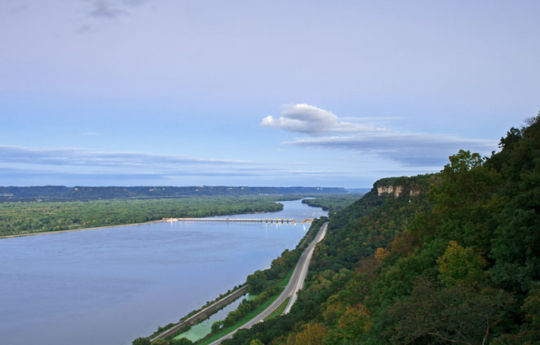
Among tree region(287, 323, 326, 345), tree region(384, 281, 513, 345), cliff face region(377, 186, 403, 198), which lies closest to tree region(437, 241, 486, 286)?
tree region(384, 281, 513, 345)

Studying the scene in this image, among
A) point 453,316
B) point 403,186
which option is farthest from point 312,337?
point 403,186

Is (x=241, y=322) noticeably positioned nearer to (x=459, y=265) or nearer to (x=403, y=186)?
(x=459, y=265)

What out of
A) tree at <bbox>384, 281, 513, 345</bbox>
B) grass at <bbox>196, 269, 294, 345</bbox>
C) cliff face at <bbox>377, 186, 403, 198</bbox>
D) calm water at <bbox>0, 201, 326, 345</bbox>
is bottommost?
calm water at <bbox>0, 201, 326, 345</bbox>

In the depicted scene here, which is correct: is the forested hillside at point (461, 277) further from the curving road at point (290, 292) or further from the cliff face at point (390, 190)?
the cliff face at point (390, 190)

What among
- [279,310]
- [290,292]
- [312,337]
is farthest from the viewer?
[290,292]

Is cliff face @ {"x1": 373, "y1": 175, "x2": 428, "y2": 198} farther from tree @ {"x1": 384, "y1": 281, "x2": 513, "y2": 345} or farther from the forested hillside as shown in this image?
tree @ {"x1": 384, "y1": 281, "x2": 513, "y2": 345}

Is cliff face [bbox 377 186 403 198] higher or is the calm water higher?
cliff face [bbox 377 186 403 198]
